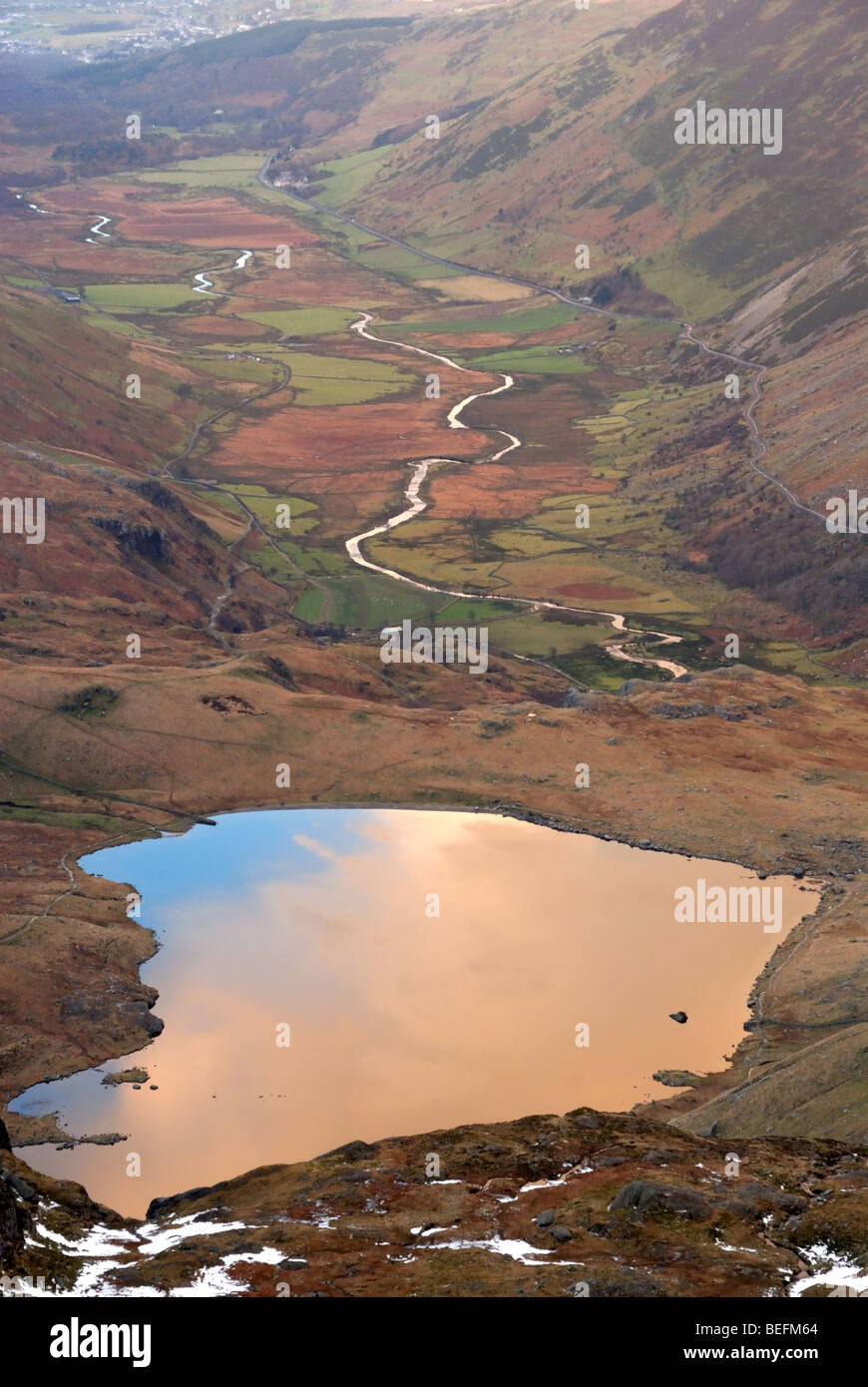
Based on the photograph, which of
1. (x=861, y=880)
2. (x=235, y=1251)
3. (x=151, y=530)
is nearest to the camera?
(x=235, y=1251)

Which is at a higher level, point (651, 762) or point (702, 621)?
point (702, 621)

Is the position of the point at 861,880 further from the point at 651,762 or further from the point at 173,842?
the point at 173,842

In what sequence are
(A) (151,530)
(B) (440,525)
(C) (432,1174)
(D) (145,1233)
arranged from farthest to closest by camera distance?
(B) (440,525) → (A) (151,530) → (C) (432,1174) → (D) (145,1233)

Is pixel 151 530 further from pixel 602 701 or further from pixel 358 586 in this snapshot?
pixel 602 701

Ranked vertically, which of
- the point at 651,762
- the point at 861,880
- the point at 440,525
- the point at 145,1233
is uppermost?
the point at 440,525

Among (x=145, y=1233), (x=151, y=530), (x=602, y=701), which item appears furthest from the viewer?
(x=151, y=530)

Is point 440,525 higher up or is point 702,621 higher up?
point 440,525
